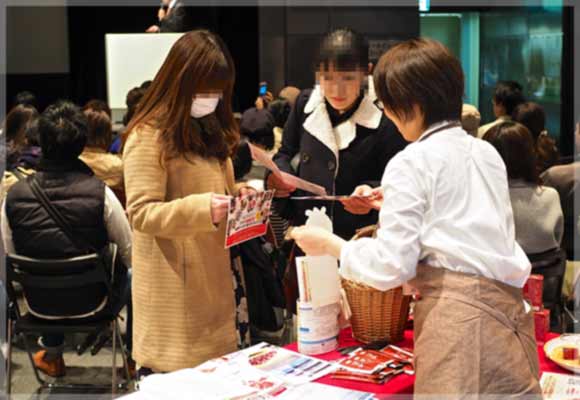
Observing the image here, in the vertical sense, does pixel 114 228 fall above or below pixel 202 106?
below

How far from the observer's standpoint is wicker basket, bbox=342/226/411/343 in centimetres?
206

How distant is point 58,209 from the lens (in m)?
3.50

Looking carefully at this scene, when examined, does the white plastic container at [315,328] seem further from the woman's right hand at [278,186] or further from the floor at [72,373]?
the floor at [72,373]

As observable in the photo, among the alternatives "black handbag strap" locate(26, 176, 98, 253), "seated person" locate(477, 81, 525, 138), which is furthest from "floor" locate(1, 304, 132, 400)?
"seated person" locate(477, 81, 525, 138)

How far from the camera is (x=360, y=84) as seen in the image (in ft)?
9.31

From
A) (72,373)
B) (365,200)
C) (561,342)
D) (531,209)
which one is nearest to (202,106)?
(365,200)

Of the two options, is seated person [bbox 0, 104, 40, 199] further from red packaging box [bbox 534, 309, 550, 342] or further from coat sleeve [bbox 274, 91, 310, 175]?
red packaging box [bbox 534, 309, 550, 342]

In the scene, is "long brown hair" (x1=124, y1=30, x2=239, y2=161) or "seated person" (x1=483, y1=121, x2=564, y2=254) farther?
"seated person" (x1=483, y1=121, x2=564, y2=254)

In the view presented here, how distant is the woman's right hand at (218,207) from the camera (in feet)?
7.21

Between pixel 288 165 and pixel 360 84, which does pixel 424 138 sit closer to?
pixel 360 84

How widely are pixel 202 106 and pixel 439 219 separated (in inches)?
39.4

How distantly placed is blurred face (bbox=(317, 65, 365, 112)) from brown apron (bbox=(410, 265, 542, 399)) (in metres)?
1.28

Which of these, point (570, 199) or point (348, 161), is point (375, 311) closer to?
point (348, 161)

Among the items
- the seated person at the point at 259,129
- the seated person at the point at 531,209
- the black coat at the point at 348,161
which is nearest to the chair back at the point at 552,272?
the seated person at the point at 531,209
